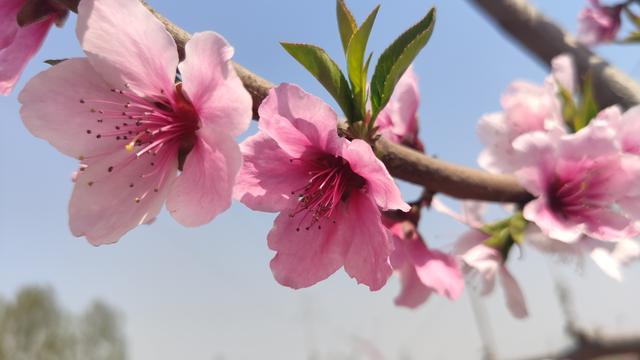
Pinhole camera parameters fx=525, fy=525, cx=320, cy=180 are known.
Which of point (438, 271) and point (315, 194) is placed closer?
point (315, 194)

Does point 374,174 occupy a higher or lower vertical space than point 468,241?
higher

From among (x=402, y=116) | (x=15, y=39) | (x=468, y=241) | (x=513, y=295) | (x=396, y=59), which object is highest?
(x=15, y=39)

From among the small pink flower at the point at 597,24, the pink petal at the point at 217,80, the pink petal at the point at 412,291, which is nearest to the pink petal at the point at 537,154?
the pink petal at the point at 412,291

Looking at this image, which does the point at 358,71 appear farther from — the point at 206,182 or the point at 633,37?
the point at 633,37

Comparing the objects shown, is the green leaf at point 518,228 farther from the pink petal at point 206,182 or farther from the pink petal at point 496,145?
the pink petal at point 206,182

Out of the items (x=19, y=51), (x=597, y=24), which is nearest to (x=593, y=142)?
(x=19, y=51)

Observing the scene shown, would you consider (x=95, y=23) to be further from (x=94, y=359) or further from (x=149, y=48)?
(x=94, y=359)
